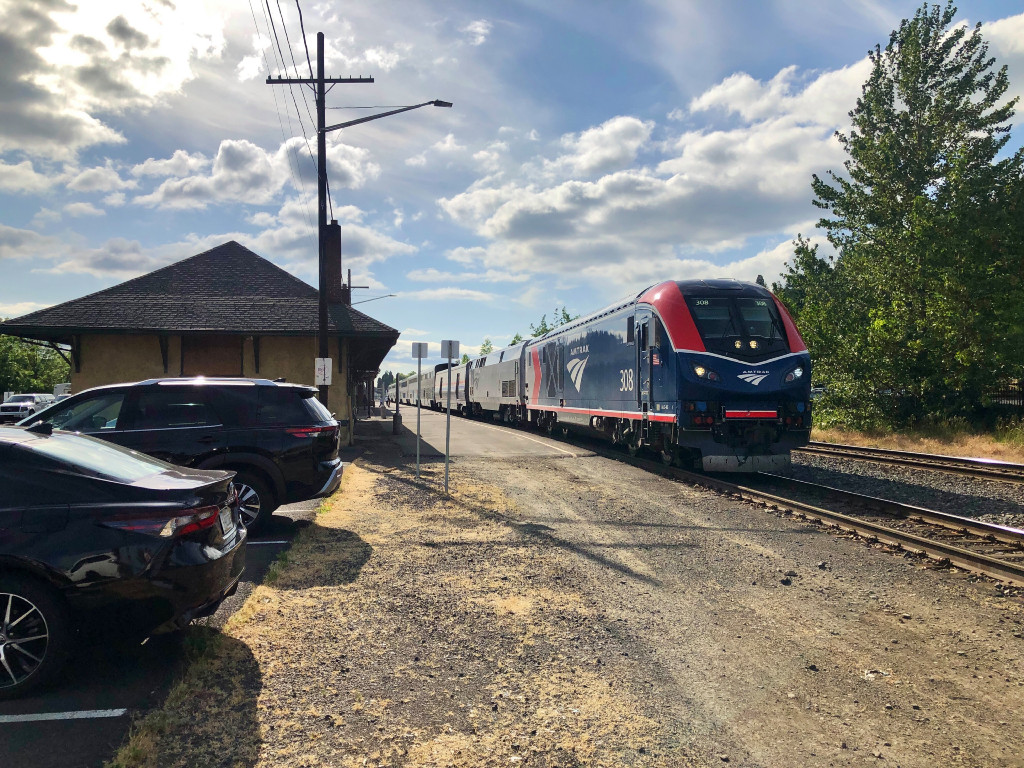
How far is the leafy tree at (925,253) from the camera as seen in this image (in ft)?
67.5

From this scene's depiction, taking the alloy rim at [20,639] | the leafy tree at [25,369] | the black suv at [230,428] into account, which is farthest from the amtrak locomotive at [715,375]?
the leafy tree at [25,369]

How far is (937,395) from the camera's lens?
73.5 feet

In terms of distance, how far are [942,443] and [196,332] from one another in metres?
21.2

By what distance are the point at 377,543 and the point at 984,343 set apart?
769 inches

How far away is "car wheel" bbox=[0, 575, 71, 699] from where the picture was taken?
4.04 m

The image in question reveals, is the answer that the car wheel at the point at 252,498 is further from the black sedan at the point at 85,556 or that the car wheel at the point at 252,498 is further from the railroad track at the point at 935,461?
the railroad track at the point at 935,461

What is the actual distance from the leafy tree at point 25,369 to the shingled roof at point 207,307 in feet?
189

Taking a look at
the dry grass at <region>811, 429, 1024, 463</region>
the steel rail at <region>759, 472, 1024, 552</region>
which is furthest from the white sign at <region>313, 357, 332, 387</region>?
the dry grass at <region>811, 429, 1024, 463</region>

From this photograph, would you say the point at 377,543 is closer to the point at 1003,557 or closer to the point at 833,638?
the point at 833,638

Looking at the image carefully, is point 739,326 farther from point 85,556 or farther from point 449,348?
point 85,556

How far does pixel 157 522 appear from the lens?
4.34m

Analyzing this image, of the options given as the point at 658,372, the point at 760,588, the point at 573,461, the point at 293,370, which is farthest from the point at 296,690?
the point at 293,370

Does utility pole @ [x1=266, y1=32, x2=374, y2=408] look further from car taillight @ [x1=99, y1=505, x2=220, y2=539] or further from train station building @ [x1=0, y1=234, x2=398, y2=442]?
car taillight @ [x1=99, y1=505, x2=220, y2=539]

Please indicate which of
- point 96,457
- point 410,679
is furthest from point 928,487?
point 96,457
